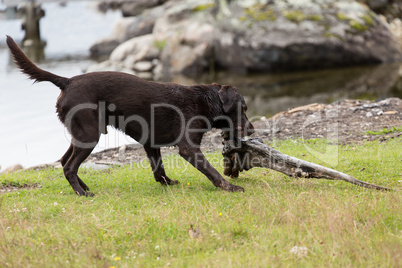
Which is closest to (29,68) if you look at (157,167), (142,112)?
(142,112)

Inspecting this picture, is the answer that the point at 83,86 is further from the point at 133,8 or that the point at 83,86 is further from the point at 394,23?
the point at 133,8

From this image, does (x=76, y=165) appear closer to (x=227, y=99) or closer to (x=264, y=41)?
(x=227, y=99)

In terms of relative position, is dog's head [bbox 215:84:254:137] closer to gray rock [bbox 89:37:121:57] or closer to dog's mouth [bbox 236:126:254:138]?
dog's mouth [bbox 236:126:254:138]

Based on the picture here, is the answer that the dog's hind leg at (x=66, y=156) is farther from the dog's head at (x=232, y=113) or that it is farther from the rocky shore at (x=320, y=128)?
the dog's head at (x=232, y=113)

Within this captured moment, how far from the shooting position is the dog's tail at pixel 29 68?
6.24 meters

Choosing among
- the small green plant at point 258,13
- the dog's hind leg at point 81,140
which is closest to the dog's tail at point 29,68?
the dog's hind leg at point 81,140

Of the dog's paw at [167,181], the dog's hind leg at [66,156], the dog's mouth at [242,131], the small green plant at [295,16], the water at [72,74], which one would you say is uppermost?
the small green plant at [295,16]

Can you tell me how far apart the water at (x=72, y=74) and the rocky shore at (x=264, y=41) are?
687 millimetres

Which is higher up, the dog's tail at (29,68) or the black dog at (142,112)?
the dog's tail at (29,68)

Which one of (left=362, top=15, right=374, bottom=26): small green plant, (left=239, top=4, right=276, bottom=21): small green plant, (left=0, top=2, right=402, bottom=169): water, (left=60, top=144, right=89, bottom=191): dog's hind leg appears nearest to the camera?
(left=60, top=144, right=89, bottom=191): dog's hind leg

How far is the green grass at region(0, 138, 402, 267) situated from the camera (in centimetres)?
423

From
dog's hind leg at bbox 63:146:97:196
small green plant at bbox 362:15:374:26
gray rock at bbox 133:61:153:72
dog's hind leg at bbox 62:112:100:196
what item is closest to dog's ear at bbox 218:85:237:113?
dog's hind leg at bbox 62:112:100:196

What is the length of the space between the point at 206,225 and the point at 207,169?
157 centimetres

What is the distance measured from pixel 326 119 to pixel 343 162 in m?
3.24
